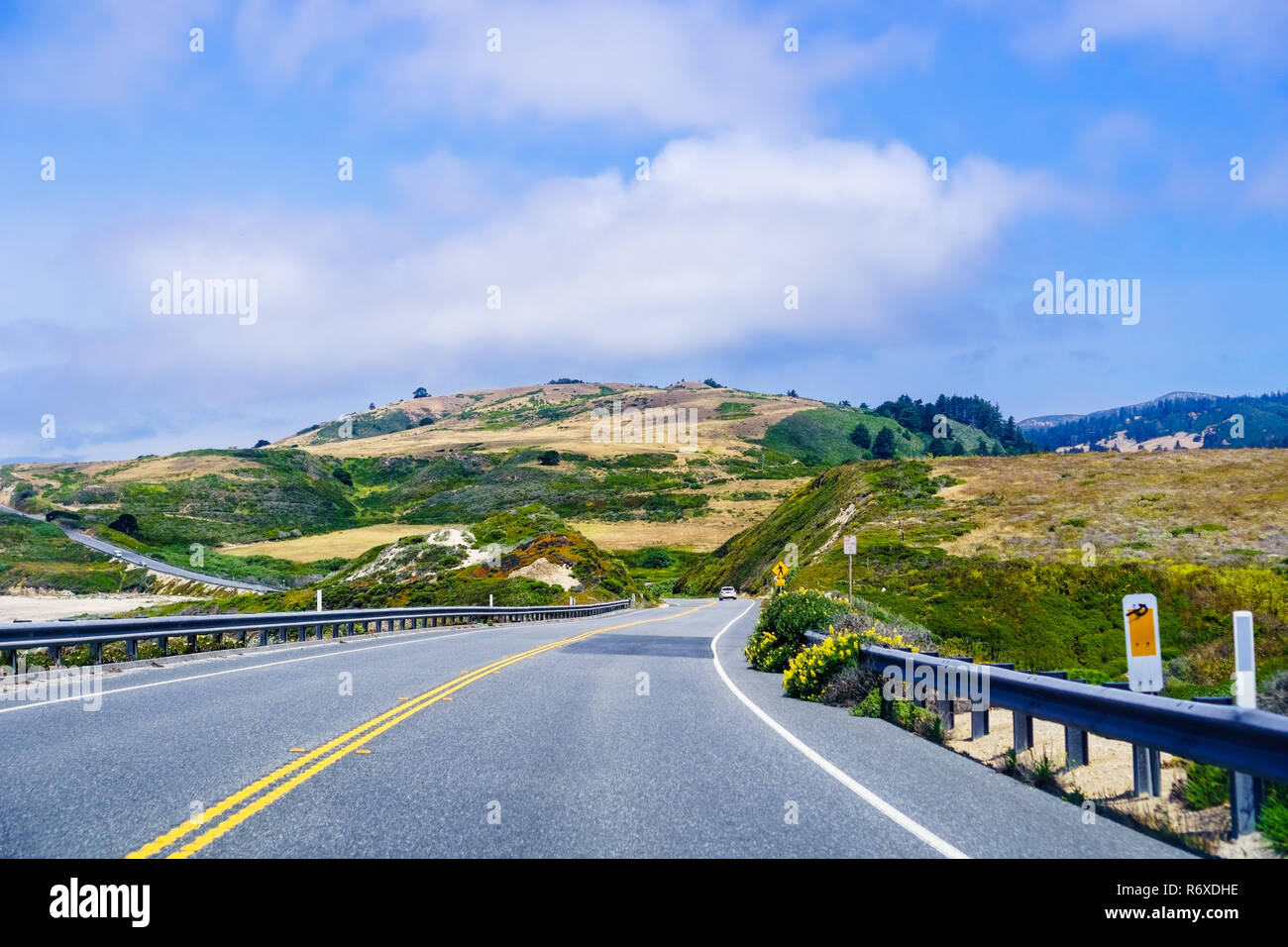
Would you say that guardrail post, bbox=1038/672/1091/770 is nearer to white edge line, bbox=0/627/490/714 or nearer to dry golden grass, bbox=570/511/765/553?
white edge line, bbox=0/627/490/714

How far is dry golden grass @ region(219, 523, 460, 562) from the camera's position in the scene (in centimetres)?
8881

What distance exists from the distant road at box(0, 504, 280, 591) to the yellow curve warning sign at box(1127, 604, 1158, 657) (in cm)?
5927

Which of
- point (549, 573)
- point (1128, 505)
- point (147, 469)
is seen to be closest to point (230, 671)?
point (549, 573)

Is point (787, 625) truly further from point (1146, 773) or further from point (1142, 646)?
point (1146, 773)

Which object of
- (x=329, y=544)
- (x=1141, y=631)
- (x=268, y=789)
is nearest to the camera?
(x=268, y=789)

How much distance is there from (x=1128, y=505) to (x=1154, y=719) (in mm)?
50893

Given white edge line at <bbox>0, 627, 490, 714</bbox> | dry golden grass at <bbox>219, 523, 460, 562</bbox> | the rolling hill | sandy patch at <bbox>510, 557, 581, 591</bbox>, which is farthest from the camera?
the rolling hill

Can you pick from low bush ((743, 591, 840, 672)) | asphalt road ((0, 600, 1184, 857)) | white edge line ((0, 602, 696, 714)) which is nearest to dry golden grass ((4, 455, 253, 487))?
white edge line ((0, 602, 696, 714))

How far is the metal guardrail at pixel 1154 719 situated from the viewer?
5395mm

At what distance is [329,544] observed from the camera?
96938 millimetres
